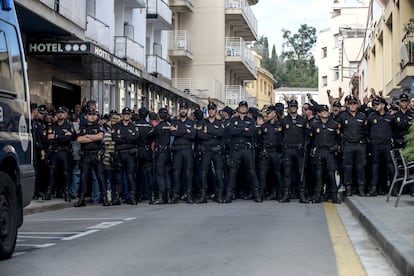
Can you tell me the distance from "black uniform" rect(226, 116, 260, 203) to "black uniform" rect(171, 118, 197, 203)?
872mm

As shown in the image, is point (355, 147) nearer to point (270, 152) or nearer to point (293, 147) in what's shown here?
point (293, 147)

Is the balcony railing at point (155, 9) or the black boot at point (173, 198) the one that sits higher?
the balcony railing at point (155, 9)

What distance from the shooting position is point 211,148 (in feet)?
50.8

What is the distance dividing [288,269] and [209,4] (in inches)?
1700

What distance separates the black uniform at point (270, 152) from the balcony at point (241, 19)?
35102mm

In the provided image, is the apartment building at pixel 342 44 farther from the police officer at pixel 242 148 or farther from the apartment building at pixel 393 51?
the police officer at pixel 242 148

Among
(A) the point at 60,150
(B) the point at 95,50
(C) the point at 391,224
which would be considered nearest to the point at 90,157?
(A) the point at 60,150

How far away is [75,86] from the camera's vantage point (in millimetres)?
24688

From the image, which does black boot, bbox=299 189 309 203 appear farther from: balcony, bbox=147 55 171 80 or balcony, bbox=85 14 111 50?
balcony, bbox=147 55 171 80

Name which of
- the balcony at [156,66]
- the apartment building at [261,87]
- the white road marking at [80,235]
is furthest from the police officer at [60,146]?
the apartment building at [261,87]

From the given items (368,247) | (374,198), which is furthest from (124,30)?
(368,247)

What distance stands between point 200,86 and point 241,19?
813cm

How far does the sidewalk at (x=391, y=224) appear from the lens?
722 centimetres

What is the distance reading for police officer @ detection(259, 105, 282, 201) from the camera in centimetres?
1551
